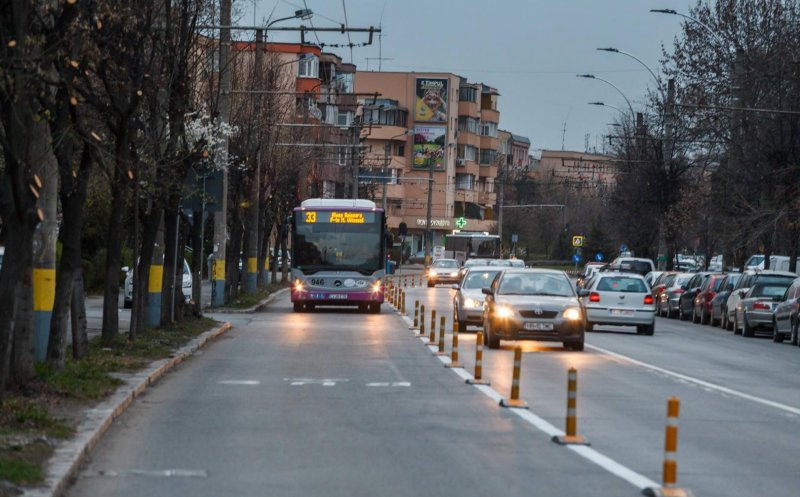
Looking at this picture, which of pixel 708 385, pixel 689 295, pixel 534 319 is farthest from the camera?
pixel 689 295

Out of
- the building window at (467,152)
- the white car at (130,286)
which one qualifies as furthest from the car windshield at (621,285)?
the building window at (467,152)

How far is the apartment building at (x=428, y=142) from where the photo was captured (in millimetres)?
137000

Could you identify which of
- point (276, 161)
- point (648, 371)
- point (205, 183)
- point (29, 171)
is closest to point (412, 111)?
point (276, 161)

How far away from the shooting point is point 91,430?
1324 centimetres

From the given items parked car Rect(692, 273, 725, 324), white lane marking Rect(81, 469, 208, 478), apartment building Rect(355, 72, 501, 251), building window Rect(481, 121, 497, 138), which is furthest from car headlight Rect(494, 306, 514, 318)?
building window Rect(481, 121, 497, 138)

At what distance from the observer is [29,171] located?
1430cm

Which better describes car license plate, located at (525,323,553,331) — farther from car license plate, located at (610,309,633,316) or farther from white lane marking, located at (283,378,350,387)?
car license plate, located at (610,309,633,316)

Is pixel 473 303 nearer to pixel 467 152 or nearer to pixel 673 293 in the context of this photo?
pixel 673 293

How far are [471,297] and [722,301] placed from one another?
1299 centimetres

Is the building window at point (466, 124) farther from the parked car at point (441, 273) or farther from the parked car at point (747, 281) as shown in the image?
the parked car at point (747, 281)

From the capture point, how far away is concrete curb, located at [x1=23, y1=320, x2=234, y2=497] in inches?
405

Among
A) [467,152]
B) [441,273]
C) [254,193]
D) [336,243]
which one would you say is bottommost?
[441,273]

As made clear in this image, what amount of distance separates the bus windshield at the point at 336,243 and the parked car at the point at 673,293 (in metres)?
12.1

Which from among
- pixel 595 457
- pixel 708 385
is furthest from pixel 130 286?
pixel 595 457
